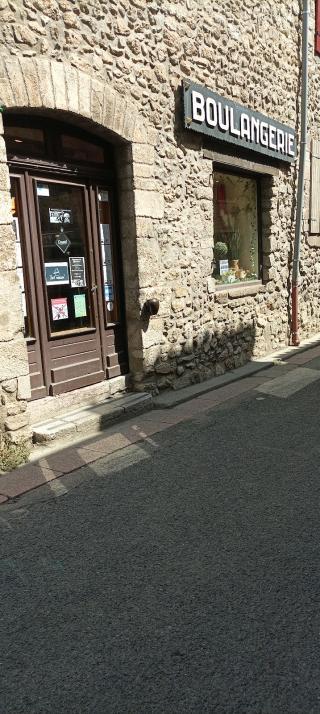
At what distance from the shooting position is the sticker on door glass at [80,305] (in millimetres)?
5648

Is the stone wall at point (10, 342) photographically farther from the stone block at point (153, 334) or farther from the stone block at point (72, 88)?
the stone block at point (153, 334)

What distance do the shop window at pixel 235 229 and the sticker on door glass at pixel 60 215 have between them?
2.87 metres

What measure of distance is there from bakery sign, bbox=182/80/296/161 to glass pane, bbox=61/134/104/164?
4.03 ft

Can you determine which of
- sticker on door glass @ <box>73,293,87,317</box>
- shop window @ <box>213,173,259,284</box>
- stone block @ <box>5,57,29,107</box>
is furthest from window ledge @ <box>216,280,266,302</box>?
stone block @ <box>5,57,29,107</box>

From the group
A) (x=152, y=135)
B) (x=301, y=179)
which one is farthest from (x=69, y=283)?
(x=301, y=179)

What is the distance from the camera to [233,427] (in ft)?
16.9

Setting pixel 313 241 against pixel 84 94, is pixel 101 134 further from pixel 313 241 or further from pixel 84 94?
pixel 313 241

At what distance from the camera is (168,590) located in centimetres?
259

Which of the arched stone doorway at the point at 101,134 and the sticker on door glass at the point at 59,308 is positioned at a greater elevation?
the arched stone doorway at the point at 101,134

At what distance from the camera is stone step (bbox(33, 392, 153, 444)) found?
15.6ft

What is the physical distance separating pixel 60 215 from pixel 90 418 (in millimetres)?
1994

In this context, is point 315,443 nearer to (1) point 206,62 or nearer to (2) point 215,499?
(2) point 215,499

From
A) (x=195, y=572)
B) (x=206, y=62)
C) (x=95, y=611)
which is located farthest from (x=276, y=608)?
(x=206, y=62)

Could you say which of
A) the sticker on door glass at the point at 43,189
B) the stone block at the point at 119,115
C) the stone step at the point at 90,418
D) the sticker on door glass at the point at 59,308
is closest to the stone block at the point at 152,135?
the stone block at the point at 119,115
